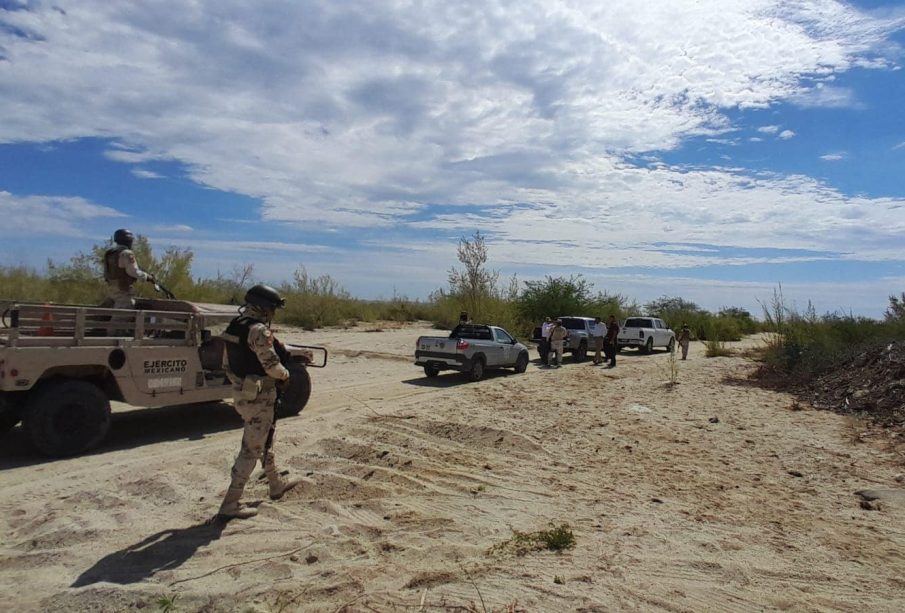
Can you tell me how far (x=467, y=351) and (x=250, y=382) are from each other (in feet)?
36.2

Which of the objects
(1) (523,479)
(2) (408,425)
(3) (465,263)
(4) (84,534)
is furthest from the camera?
(3) (465,263)

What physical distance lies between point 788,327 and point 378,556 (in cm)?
1762

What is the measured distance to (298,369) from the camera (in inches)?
394

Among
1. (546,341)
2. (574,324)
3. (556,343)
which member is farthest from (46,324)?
(574,324)

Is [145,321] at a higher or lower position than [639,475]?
higher

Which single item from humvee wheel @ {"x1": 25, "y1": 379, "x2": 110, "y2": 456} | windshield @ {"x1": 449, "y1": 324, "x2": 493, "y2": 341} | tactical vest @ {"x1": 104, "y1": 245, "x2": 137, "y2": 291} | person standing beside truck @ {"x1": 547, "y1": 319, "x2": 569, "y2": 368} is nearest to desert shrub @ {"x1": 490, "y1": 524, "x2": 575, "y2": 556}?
humvee wheel @ {"x1": 25, "y1": 379, "x2": 110, "y2": 456}

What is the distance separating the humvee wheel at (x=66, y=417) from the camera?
7270mm

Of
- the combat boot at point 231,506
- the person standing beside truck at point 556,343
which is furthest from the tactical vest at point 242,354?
the person standing beside truck at point 556,343

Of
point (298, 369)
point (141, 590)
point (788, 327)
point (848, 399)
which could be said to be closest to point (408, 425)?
point (298, 369)

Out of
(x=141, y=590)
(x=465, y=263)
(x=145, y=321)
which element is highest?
(x=465, y=263)

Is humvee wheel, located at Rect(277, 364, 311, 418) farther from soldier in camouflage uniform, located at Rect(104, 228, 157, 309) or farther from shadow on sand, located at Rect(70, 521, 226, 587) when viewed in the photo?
shadow on sand, located at Rect(70, 521, 226, 587)

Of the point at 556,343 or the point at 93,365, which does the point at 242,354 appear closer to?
the point at 93,365

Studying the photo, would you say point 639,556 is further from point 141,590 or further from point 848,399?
point 848,399

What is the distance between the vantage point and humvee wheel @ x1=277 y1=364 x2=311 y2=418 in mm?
9969
